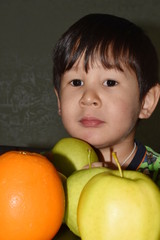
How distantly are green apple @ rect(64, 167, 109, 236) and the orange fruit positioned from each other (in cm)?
5

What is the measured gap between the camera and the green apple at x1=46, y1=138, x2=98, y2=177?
30.5 inches

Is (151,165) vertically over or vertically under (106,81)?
under

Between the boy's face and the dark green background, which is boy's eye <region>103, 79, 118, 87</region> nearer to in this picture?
the boy's face

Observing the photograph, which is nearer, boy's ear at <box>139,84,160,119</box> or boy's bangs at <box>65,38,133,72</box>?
boy's bangs at <box>65,38,133,72</box>

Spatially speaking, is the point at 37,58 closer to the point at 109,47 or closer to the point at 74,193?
the point at 109,47

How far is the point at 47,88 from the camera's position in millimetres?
3115

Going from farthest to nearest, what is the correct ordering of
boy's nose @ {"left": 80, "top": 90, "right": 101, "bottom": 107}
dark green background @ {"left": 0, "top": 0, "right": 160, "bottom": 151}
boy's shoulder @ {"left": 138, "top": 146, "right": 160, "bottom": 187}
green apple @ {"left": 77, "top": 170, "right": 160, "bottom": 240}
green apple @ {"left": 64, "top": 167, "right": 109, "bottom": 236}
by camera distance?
dark green background @ {"left": 0, "top": 0, "right": 160, "bottom": 151} → boy's shoulder @ {"left": 138, "top": 146, "right": 160, "bottom": 187} → boy's nose @ {"left": 80, "top": 90, "right": 101, "bottom": 107} → green apple @ {"left": 64, "top": 167, "right": 109, "bottom": 236} → green apple @ {"left": 77, "top": 170, "right": 160, "bottom": 240}

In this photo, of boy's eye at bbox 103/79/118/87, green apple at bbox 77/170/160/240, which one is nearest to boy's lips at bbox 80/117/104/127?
boy's eye at bbox 103/79/118/87

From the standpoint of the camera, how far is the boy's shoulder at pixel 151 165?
1.18 m

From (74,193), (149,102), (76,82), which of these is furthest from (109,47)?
(74,193)

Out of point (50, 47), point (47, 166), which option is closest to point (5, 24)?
point (50, 47)

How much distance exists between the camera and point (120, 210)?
A: 44 centimetres

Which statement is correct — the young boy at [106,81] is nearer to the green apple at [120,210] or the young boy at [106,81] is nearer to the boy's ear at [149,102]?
the boy's ear at [149,102]

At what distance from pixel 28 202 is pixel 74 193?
0.33 feet
